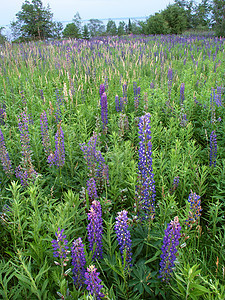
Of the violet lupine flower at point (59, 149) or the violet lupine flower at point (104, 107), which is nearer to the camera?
the violet lupine flower at point (59, 149)

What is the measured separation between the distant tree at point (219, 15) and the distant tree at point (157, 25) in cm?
387

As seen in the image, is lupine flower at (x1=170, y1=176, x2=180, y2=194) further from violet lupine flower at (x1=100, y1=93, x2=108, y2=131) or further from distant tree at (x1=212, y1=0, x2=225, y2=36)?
distant tree at (x1=212, y1=0, x2=225, y2=36)

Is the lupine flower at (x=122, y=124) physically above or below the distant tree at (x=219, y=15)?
below

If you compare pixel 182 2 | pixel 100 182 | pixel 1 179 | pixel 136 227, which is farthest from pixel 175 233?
pixel 182 2

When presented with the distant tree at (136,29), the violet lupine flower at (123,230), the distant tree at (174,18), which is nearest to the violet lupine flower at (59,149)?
the violet lupine flower at (123,230)

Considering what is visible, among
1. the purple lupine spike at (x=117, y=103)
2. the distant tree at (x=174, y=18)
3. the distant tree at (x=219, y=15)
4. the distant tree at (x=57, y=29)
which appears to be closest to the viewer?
the purple lupine spike at (x=117, y=103)

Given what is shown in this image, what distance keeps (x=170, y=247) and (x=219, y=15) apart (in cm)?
1844

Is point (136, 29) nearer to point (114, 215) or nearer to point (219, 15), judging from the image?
point (219, 15)

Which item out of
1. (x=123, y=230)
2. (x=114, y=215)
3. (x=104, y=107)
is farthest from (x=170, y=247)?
(x=104, y=107)

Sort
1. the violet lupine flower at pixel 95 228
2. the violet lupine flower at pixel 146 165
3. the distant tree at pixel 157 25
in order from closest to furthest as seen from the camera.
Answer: the violet lupine flower at pixel 95 228
the violet lupine flower at pixel 146 165
the distant tree at pixel 157 25

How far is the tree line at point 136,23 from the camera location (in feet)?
52.9

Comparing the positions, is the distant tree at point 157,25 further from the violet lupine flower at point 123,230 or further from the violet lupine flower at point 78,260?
the violet lupine flower at point 78,260

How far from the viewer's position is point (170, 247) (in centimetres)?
152

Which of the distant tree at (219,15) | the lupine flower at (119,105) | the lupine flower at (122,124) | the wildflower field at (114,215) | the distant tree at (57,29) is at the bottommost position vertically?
the wildflower field at (114,215)
